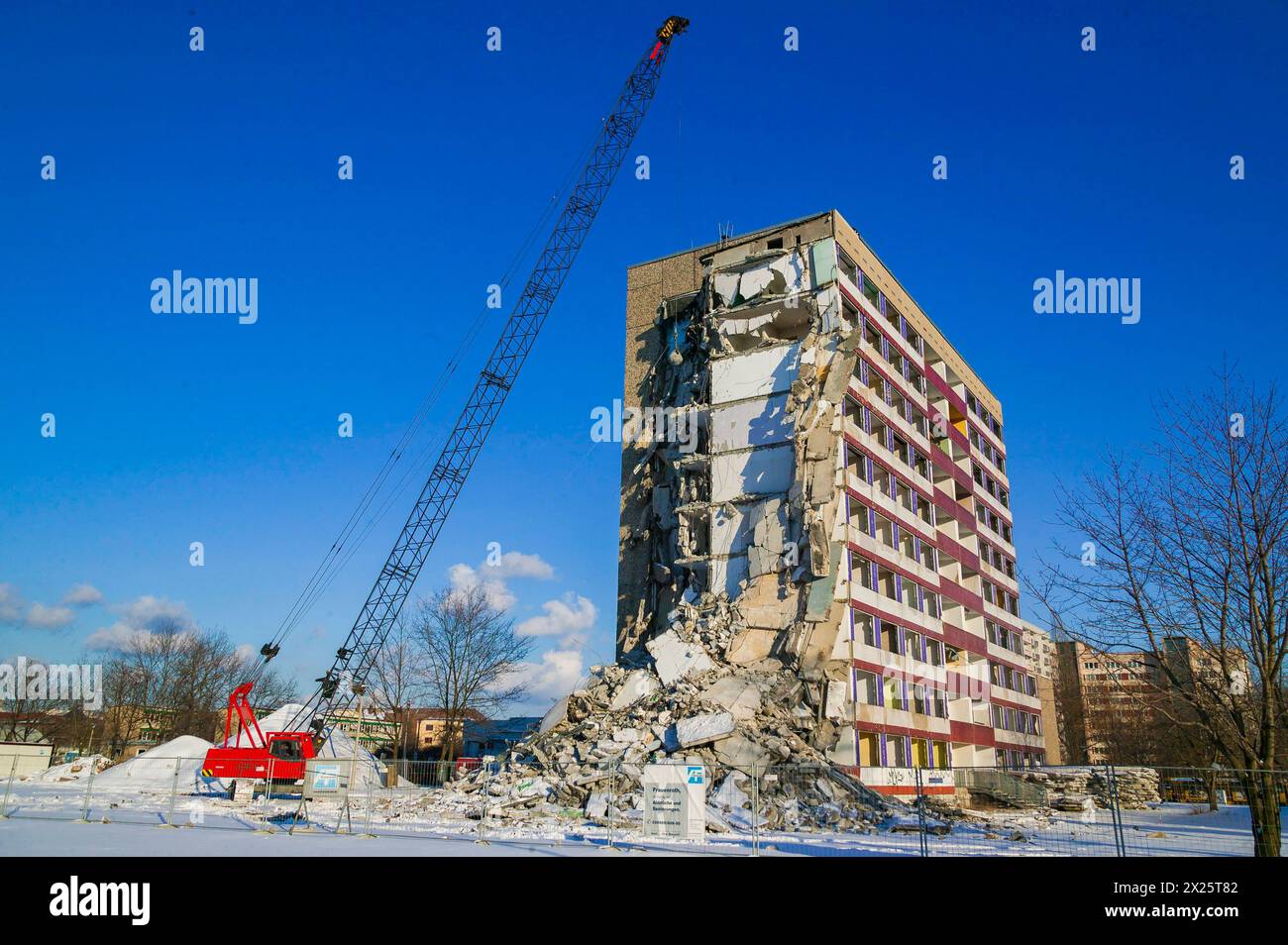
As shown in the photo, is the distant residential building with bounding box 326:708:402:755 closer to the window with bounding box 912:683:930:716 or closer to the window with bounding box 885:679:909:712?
the window with bounding box 885:679:909:712

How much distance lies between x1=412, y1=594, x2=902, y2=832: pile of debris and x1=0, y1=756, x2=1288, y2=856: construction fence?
3.6 inches

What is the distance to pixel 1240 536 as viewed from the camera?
53.1ft

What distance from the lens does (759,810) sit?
24.2 metres

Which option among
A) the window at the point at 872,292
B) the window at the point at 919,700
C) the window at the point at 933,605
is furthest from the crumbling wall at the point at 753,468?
the window at the point at 933,605

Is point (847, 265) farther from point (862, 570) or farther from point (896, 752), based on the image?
point (896, 752)

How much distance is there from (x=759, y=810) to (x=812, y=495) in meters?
15.3

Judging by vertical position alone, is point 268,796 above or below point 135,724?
above

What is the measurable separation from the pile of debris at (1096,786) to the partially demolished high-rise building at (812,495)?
7.79 meters

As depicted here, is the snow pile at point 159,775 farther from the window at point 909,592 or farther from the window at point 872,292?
the window at point 872,292

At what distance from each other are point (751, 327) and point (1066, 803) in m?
24.2

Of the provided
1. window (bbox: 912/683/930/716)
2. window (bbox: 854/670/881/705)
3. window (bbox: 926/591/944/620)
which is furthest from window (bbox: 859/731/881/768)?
window (bbox: 926/591/944/620)

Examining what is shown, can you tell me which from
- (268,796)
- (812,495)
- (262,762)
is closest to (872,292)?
(812,495)
